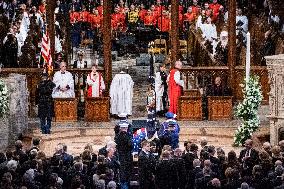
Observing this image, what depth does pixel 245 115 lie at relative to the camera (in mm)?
26500

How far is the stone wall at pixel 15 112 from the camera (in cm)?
2652

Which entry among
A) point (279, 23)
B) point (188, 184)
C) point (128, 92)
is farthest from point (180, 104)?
point (188, 184)

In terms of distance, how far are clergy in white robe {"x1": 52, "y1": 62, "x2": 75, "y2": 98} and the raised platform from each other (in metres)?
0.91

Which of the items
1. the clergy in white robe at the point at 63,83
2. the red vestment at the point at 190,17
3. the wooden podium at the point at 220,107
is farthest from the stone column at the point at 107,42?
the red vestment at the point at 190,17

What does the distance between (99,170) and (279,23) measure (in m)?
16.3

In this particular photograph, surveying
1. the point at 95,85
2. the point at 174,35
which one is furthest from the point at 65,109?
the point at 174,35

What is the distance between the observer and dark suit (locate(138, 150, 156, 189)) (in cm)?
2120

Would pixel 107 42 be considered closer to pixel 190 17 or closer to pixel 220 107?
pixel 220 107

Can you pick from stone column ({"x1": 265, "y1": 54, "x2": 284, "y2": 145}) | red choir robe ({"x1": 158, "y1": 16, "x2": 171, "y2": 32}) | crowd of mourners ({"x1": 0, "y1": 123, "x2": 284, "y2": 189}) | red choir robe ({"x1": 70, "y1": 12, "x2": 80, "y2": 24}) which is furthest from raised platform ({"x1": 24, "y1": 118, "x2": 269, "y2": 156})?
red choir robe ({"x1": 70, "y1": 12, "x2": 80, "y2": 24})

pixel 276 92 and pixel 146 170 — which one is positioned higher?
pixel 276 92

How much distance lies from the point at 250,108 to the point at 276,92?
1.49 meters

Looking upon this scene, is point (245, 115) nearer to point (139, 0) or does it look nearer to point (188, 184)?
point (188, 184)

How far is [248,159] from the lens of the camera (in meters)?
21.2

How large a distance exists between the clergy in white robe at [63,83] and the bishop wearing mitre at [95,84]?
0.57m
